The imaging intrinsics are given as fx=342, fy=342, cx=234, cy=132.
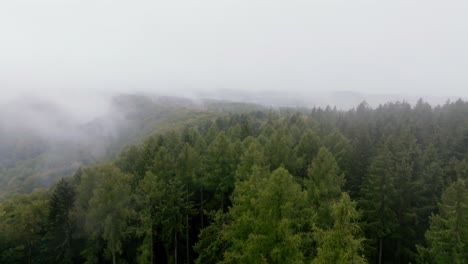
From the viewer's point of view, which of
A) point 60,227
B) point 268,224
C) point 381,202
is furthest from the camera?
point 60,227

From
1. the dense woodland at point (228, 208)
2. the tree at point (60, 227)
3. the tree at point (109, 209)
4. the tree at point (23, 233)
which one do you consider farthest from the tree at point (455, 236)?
the tree at point (23, 233)

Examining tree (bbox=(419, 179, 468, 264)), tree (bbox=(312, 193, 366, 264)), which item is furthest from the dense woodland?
tree (bbox=(312, 193, 366, 264))

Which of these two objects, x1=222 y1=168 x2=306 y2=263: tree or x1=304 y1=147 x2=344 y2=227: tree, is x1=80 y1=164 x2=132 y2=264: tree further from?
x1=304 y1=147 x2=344 y2=227: tree

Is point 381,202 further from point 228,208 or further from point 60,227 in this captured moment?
point 60,227

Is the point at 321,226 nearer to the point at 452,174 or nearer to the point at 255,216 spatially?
the point at 255,216

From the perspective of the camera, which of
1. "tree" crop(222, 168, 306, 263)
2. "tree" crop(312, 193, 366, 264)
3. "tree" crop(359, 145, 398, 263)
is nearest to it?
"tree" crop(312, 193, 366, 264)

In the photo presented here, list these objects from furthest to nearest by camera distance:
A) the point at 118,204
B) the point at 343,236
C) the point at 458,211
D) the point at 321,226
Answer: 1. the point at 118,204
2. the point at 321,226
3. the point at 458,211
4. the point at 343,236

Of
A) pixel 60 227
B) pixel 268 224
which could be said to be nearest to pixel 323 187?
pixel 268 224

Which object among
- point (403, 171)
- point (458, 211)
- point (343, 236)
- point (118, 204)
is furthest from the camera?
point (403, 171)

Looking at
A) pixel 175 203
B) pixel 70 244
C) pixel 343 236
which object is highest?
pixel 343 236

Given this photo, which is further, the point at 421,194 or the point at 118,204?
the point at 421,194

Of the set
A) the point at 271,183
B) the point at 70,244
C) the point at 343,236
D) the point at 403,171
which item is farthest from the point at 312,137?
the point at 70,244

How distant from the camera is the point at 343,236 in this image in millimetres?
16172

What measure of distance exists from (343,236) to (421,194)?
84.9ft
